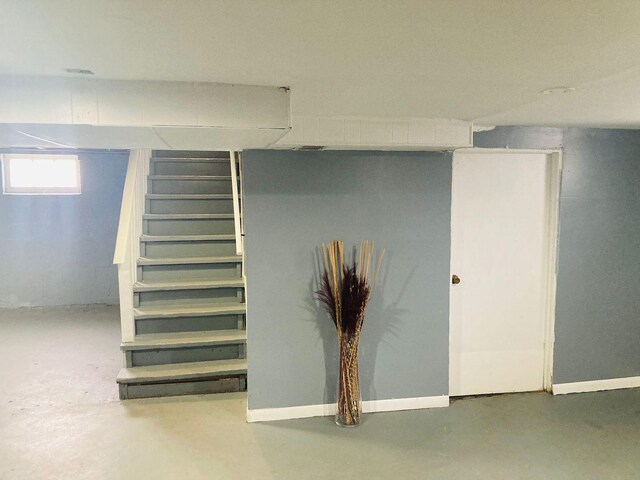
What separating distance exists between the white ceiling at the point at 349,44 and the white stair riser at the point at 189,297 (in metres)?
2.29

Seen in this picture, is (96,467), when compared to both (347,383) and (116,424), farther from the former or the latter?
(347,383)

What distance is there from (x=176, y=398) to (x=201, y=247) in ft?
4.63

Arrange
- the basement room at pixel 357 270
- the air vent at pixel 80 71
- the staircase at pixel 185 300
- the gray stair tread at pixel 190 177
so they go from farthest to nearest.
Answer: the gray stair tread at pixel 190 177
the staircase at pixel 185 300
the basement room at pixel 357 270
the air vent at pixel 80 71

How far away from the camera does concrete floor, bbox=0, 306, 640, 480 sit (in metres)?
2.75

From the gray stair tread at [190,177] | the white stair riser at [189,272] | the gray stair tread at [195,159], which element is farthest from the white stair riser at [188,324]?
the gray stair tread at [195,159]

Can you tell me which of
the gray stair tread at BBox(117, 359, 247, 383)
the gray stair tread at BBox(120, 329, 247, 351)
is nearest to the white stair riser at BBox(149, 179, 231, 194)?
the gray stair tread at BBox(120, 329, 247, 351)

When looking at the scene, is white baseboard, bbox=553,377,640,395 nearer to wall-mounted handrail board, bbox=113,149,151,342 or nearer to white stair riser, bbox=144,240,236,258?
white stair riser, bbox=144,240,236,258

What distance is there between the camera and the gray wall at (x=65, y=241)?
6.57 metres

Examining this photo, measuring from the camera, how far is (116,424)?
129 inches

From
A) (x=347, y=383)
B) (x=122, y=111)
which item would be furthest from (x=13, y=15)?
(x=347, y=383)

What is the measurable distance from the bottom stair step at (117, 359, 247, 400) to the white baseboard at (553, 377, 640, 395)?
2492mm

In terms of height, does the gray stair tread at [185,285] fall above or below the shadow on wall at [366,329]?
above

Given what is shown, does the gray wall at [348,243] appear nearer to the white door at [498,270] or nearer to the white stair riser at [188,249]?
the white door at [498,270]

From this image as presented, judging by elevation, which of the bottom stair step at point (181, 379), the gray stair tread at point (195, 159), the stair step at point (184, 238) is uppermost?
the gray stair tread at point (195, 159)
